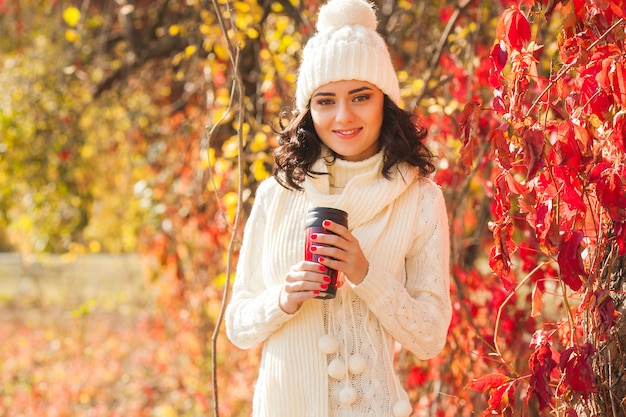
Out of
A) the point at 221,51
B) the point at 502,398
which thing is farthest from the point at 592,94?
the point at 221,51

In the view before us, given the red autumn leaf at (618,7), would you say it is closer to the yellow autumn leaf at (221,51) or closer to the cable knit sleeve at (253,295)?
the cable knit sleeve at (253,295)

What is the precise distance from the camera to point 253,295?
6.42ft

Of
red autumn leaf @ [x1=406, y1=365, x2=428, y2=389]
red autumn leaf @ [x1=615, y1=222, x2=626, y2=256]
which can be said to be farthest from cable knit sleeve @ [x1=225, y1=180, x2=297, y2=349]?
red autumn leaf @ [x1=406, y1=365, x2=428, y2=389]

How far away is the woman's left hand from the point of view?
167 centimetres

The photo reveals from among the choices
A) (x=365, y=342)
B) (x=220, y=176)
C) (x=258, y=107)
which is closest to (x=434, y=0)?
(x=258, y=107)

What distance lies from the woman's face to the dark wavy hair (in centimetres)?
4

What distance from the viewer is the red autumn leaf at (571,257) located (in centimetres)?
157

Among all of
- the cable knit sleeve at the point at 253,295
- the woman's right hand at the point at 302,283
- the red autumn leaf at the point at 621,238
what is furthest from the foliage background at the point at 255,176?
the woman's right hand at the point at 302,283

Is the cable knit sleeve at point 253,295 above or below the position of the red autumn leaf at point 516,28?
below

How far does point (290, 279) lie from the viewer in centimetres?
174

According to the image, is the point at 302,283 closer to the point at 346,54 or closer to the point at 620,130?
the point at 346,54

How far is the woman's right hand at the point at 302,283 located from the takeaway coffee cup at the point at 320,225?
0.01 m

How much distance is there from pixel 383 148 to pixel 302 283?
1.40ft

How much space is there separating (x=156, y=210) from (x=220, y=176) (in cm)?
119
